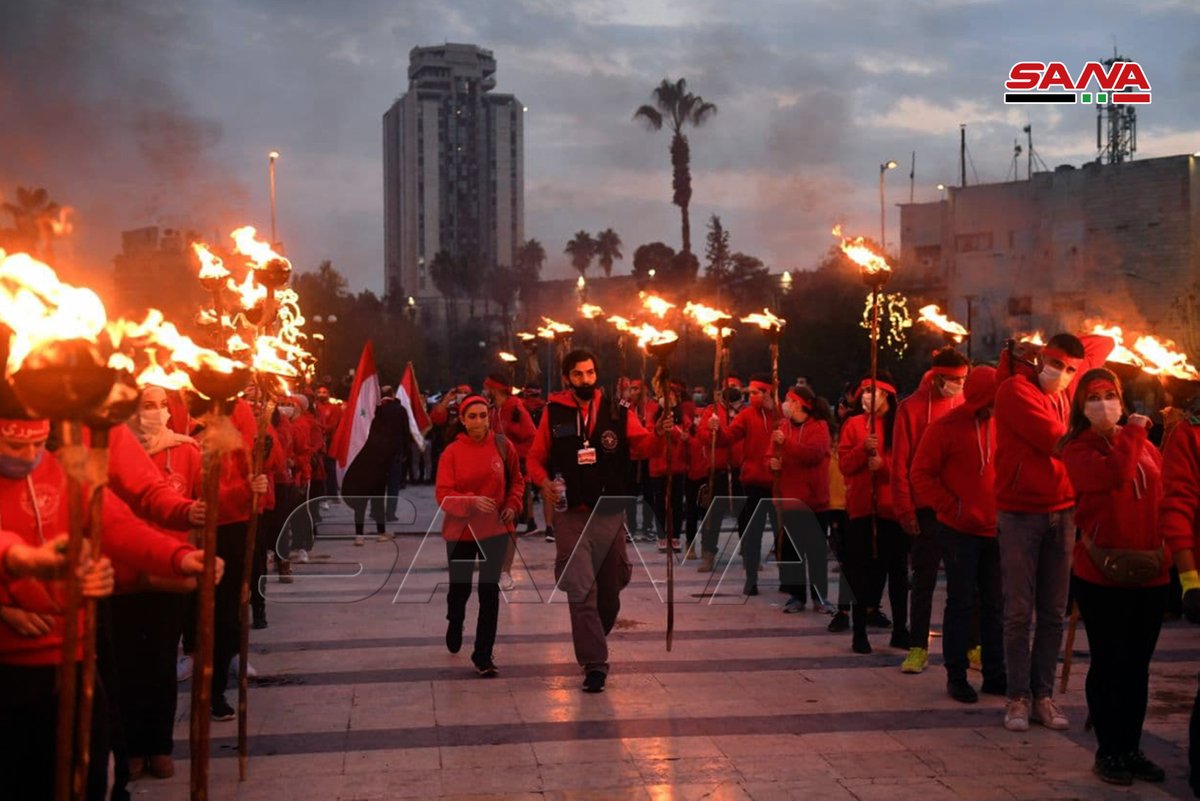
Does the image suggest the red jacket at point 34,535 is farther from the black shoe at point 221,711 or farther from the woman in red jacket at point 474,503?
the woman in red jacket at point 474,503

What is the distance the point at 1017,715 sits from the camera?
26.1 ft

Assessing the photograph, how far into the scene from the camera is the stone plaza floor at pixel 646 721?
6.88 m

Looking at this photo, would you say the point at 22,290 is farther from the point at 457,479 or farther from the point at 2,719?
the point at 457,479

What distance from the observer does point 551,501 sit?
939 centimetres

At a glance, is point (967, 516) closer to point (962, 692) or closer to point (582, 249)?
point (962, 692)

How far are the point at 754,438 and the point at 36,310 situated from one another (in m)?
10.2

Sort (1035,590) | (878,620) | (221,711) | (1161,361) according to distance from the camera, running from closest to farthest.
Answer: (1161,361), (1035,590), (221,711), (878,620)

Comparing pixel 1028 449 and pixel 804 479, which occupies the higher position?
pixel 1028 449

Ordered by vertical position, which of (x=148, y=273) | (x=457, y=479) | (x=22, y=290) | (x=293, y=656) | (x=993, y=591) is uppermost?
(x=148, y=273)

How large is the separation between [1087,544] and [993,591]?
198 cm

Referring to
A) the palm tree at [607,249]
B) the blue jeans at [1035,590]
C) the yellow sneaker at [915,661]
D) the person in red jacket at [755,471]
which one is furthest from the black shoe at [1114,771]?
the palm tree at [607,249]

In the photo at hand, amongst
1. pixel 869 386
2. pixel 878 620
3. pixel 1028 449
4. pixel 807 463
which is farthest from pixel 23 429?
pixel 807 463

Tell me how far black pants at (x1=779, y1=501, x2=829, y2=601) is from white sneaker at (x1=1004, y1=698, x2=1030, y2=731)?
463cm

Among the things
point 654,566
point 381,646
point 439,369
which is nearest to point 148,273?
point 654,566
